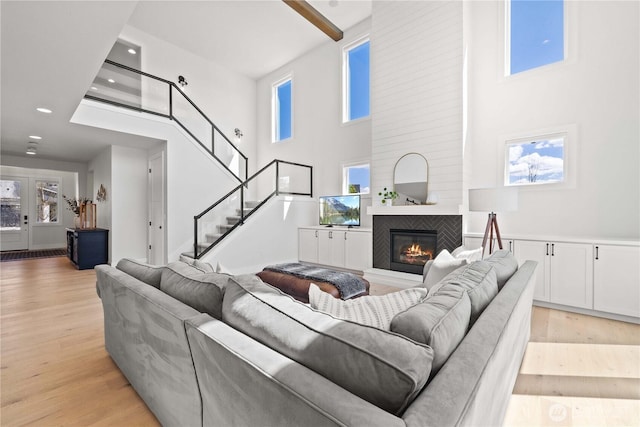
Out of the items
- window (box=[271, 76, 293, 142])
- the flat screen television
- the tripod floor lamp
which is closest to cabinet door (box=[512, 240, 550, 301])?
the tripod floor lamp

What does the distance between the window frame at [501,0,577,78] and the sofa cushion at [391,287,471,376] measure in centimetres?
448

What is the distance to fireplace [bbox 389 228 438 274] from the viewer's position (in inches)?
186

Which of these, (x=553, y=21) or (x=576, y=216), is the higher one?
(x=553, y=21)

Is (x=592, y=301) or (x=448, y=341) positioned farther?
(x=592, y=301)

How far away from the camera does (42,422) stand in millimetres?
1670

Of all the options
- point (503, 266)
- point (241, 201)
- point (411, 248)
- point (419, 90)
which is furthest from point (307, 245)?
point (503, 266)

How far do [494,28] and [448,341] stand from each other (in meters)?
5.23

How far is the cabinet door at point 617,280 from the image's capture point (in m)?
3.09

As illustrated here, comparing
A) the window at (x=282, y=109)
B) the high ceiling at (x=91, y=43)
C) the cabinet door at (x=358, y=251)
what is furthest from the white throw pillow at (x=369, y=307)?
the window at (x=282, y=109)

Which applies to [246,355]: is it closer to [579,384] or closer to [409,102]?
[579,384]

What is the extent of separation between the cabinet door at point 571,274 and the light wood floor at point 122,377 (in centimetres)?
19

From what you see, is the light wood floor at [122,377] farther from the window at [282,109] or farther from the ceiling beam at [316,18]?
the window at [282,109]

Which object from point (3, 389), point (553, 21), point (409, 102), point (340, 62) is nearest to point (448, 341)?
point (3, 389)

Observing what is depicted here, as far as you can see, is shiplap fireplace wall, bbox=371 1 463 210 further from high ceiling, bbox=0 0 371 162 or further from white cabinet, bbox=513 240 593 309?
high ceiling, bbox=0 0 371 162
